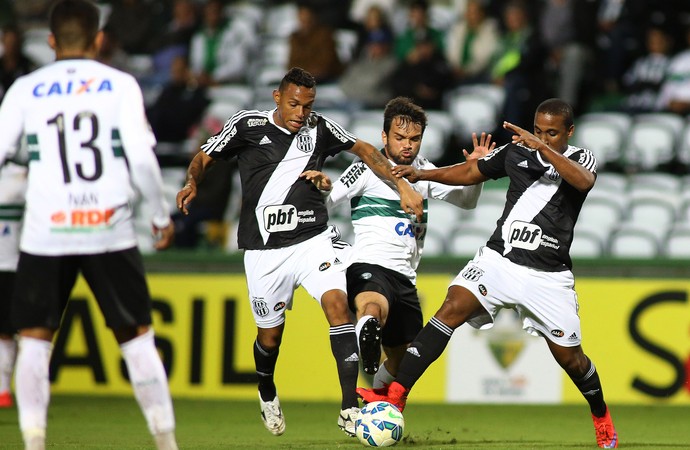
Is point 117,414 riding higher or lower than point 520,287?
lower

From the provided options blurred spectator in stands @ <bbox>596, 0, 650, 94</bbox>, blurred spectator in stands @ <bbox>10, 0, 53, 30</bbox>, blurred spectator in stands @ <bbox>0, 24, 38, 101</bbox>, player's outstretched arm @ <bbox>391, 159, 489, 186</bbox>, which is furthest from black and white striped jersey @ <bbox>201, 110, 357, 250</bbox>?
blurred spectator in stands @ <bbox>10, 0, 53, 30</bbox>

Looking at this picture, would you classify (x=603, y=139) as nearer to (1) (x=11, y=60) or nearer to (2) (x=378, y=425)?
(1) (x=11, y=60)

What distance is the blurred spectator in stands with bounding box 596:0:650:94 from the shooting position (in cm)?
1541

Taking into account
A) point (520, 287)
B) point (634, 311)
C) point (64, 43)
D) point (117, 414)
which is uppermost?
point (64, 43)

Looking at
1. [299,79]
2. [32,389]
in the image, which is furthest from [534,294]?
[32,389]

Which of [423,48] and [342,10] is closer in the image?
[423,48]

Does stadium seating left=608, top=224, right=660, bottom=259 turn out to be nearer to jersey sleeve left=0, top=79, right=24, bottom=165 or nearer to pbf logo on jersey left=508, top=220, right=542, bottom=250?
pbf logo on jersey left=508, top=220, right=542, bottom=250

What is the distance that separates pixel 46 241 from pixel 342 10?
39.7 ft

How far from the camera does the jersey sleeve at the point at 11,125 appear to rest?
18.1 feet

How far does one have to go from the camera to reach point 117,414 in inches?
405

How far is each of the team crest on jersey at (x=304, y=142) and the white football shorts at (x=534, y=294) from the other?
4.85 feet

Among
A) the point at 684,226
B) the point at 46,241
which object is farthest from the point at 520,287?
the point at 684,226

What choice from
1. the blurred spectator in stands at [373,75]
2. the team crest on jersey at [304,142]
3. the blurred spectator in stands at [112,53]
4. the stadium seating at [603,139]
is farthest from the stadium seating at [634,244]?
the blurred spectator in stands at [112,53]

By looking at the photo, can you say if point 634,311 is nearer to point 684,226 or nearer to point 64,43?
point 684,226
